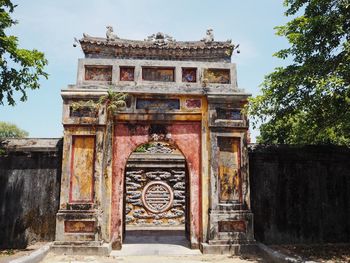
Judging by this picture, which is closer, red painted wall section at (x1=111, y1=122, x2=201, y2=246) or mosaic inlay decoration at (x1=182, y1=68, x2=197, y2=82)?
red painted wall section at (x1=111, y1=122, x2=201, y2=246)

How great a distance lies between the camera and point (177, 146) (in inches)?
343

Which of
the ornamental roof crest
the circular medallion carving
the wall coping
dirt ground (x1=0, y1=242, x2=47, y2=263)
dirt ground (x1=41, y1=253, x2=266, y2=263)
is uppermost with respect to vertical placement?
the ornamental roof crest

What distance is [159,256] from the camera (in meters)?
7.82

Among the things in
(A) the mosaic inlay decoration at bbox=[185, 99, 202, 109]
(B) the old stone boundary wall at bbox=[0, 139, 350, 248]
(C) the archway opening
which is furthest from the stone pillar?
(C) the archway opening

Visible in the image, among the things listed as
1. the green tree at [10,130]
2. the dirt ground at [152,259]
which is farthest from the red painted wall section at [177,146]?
the green tree at [10,130]

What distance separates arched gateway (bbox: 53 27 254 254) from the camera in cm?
802

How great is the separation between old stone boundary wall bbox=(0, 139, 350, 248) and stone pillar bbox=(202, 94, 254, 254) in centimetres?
56

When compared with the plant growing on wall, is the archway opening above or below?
below

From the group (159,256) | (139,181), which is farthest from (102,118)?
(139,181)

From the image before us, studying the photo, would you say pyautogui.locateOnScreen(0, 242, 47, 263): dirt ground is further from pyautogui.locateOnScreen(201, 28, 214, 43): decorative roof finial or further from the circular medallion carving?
pyautogui.locateOnScreen(201, 28, 214, 43): decorative roof finial

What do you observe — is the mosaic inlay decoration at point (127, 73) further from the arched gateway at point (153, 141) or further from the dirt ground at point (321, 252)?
the dirt ground at point (321, 252)

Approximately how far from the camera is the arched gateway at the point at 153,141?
802 cm

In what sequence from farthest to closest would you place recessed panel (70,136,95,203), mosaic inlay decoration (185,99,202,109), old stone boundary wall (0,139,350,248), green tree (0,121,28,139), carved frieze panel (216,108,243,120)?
green tree (0,121,28,139) → mosaic inlay decoration (185,99,202,109) → carved frieze panel (216,108,243,120) → old stone boundary wall (0,139,350,248) → recessed panel (70,136,95,203)

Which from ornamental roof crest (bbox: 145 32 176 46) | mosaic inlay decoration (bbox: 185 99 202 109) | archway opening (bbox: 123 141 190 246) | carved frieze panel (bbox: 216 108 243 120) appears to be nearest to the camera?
carved frieze panel (bbox: 216 108 243 120)
